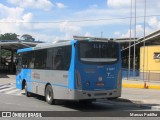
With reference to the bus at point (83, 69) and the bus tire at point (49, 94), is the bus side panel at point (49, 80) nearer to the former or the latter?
the bus at point (83, 69)

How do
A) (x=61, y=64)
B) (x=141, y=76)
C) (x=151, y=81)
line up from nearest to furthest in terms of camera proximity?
(x=61, y=64) → (x=151, y=81) → (x=141, y=76)

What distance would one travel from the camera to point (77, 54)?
16812mm

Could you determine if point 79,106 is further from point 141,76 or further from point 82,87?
point 141,76

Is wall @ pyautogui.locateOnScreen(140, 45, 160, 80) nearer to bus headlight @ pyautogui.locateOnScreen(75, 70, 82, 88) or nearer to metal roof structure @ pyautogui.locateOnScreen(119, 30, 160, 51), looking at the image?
metal roof structure @ pyautogui.locateOnScreen(119, 30, 160, 51)

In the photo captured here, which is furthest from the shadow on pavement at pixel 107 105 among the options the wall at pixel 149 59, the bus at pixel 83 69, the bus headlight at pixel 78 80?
the wall at pixel 149 59

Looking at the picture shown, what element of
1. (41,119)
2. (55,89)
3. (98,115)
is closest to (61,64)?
(55,89)

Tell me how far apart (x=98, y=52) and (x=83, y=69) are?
1067 mm

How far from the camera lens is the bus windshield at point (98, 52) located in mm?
16984

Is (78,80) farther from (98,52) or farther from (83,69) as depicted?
(98,52)

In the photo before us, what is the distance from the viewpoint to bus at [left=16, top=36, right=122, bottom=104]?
55.2ft

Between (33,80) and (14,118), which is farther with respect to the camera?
(33,80)

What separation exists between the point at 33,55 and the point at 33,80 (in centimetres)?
139

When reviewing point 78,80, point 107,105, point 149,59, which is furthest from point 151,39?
point 78,80

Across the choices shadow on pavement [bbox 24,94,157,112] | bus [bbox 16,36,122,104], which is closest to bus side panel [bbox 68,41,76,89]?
bus [bbox 16,36,122,104]
